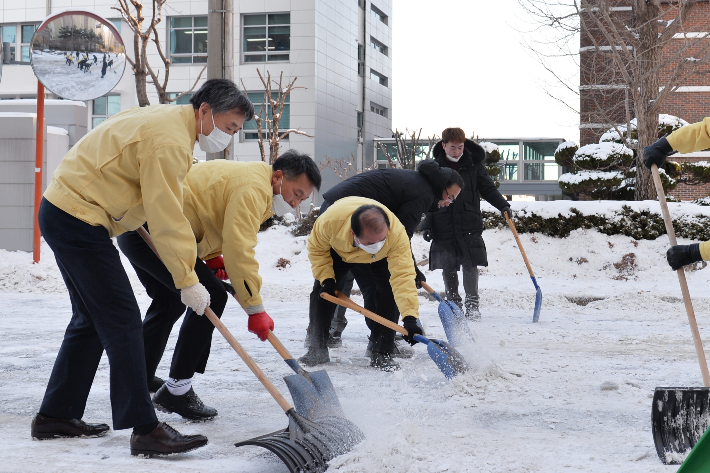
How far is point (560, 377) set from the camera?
167 inches

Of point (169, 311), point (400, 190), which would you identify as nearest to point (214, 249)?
point (169, 311)

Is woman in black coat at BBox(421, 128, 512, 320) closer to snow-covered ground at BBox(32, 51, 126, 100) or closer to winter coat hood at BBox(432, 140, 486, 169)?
winter coat hood at BBox(432, 140, 486, 169)

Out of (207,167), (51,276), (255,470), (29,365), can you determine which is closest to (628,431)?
(255,470)

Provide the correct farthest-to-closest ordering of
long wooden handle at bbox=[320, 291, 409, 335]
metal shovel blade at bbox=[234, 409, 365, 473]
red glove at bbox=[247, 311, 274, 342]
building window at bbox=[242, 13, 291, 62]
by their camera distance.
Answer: building window at bbox=[242, 13, 291, 62] < long wooden handle at bbox=[320, 291, 409, 335] < red glove at bbox=[247, 311, 274, 342] < metal shovel blade at bbox=[234, 409, 365, 473]

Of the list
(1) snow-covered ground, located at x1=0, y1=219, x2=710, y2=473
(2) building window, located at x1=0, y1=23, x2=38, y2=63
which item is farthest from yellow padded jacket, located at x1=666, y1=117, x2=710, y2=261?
(2) building window, located at x1=0, y1=23, x2=38, y2=63

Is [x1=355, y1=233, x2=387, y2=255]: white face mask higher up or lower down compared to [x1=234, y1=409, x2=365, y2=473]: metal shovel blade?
higher up

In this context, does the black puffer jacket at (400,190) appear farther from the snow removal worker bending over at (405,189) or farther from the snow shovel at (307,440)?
the snow shovel at (307,440)

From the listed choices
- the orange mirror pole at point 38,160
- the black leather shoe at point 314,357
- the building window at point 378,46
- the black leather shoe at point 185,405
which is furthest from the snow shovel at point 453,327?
the building window at point 378,46

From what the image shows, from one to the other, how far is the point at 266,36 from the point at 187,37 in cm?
318

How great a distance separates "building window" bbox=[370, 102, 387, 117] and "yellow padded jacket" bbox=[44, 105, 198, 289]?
35.0 metres

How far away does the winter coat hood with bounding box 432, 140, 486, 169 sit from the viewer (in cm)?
661

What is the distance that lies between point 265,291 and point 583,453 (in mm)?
6219

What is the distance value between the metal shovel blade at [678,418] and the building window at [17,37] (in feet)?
102

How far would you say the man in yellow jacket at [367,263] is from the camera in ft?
13.5
